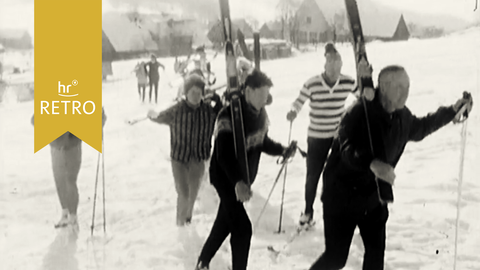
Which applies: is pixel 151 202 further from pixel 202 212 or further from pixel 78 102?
pixel 78 102

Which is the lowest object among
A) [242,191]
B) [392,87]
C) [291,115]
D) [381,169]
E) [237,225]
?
[237,225]

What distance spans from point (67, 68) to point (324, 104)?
4.50 ft

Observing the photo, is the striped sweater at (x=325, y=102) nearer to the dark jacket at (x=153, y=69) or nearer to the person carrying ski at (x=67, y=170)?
the dark jacket at (x=153, y=69)

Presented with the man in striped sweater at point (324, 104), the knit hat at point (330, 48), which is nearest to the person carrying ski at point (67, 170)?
the man in striped sweater at point (324, 104)


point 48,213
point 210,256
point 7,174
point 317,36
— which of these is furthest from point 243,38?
point 7,174

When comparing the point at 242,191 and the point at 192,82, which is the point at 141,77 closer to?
the point at 192,82

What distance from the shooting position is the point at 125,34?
216cm

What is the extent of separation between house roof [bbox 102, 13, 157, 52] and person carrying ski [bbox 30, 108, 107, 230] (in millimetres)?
436

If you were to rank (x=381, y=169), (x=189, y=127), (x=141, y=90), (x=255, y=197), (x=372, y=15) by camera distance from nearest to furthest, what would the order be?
(x=381, y=169)
(x=372, y=15)
(x=189, y=127)
(x=255, y=197)
(x=141, y=90)

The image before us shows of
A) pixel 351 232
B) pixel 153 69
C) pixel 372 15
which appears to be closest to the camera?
pixel 351 232

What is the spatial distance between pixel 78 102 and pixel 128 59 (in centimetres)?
46

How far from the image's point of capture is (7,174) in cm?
235

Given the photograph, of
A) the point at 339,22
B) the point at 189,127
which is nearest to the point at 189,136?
the point at 189,127

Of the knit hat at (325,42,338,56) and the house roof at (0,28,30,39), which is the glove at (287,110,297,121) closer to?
the knit hat at (325,42,338,56)
